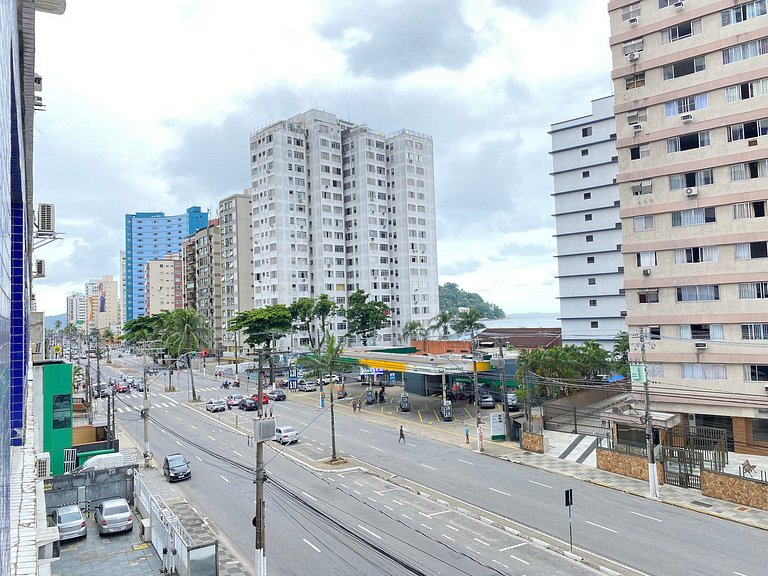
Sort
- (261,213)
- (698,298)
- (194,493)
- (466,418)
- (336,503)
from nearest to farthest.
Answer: (336,503)
(194,493)
(698,298)
(466,418)
(261,213)

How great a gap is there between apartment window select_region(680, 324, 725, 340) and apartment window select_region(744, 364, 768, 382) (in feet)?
8.20

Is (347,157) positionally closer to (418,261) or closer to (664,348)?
→ (418,261)

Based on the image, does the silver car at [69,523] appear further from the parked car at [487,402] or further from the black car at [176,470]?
the parked car at [487,402]

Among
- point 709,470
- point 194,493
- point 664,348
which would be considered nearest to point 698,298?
point 664,348

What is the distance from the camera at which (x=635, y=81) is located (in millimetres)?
42938

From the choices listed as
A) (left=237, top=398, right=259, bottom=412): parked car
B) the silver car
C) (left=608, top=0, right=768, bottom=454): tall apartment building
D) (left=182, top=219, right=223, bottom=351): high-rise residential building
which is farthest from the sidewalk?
(left=182, top=219, right=223, bottom=351): high-rise residential building

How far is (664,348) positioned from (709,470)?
12.4m

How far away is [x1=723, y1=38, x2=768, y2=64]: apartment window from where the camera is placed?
121 ft

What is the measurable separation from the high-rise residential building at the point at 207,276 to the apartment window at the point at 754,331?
344 feet

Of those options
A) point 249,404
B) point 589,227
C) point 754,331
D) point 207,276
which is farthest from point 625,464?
point 207,276

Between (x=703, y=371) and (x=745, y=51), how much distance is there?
71.7 ft

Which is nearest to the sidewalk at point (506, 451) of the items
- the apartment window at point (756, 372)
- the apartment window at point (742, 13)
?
the apartment window at point (756, 372)

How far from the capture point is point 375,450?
41375 millimetres

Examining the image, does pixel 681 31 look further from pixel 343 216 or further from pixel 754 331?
pixel 343 216
